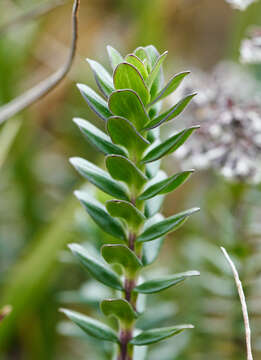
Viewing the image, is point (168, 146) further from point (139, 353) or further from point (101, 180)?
point (139, 353)

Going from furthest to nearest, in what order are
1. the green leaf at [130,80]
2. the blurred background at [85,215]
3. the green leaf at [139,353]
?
the blurred background at [85,215] < the green leaf at [139,353] < the green leaf at [130,80]

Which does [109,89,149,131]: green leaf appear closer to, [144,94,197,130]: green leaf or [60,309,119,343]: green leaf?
[144,94,197,130]: green leaf

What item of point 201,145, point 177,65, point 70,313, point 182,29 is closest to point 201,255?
point 201,145

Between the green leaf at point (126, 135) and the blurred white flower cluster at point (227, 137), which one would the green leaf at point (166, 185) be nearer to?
the green leaf at point (126, 135)

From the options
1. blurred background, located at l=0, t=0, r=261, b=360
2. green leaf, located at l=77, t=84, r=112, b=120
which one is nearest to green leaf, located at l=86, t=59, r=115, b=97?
green leaf, located at l=77, t=84, r=112, b=120

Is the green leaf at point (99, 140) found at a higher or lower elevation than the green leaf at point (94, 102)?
lower

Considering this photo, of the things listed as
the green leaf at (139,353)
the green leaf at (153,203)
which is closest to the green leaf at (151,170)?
the green leaf at (153,203)

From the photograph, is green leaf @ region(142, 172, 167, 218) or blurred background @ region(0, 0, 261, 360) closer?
green leaf @ region(142, 172, 167, 218)

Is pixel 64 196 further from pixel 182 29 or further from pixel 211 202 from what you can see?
pixel 182 29
